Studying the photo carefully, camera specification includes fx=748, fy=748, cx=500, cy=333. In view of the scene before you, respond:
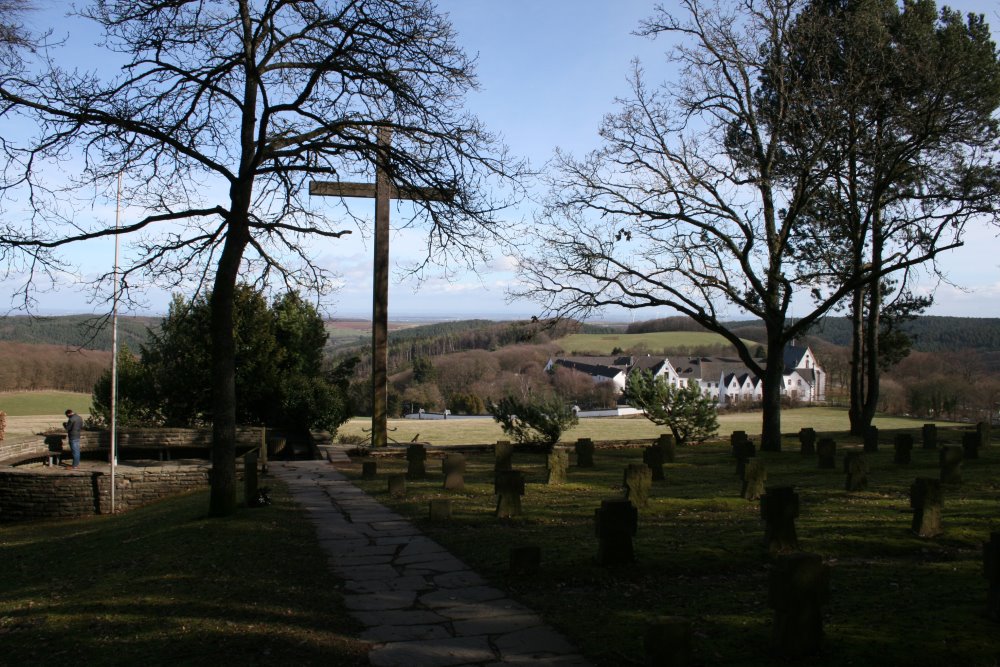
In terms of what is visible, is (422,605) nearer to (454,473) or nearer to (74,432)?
(454,473)

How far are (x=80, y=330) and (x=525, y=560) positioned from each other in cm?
727

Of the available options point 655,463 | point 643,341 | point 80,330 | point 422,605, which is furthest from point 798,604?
point 643,341

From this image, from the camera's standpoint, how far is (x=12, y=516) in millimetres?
16766

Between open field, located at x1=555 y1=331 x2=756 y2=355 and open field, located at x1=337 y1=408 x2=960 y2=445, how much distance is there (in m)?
16.9

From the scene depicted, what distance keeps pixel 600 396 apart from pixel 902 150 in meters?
19.9

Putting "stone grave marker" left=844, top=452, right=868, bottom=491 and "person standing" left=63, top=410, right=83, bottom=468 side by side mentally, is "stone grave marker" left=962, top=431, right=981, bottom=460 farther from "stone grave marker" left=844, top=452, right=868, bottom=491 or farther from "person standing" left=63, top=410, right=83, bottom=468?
"person standing" left=63, top=410, right=83, bottom=468

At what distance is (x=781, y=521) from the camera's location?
24.0 ft

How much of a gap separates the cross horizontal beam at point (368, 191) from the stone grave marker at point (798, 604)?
7.16m

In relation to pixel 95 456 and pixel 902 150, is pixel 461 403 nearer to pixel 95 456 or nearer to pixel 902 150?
pixel 95 456

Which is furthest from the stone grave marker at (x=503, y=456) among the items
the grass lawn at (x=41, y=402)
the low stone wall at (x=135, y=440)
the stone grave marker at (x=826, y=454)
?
the grass lawn at (x=41, y=402)

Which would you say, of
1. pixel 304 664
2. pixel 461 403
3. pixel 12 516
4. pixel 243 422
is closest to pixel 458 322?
pixel 461 403

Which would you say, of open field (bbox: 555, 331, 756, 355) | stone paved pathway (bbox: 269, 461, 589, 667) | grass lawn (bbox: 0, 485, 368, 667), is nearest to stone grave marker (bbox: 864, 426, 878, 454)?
stone paved pathway (bbox: 269, 461, 589, 667)

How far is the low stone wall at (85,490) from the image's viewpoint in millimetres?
16578

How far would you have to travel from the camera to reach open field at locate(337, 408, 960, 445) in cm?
2384
